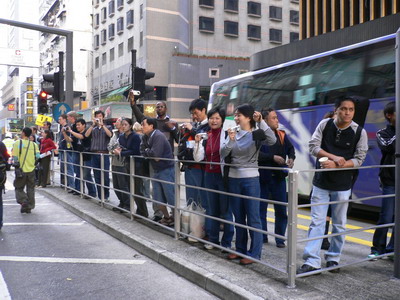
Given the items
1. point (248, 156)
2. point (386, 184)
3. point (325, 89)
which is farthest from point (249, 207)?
point (325, 89)

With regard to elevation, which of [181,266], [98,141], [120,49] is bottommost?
[181,266]

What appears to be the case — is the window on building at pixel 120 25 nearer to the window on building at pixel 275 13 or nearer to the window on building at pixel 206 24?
the window on building at pixel 206 24

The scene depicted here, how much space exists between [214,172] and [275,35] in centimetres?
4340

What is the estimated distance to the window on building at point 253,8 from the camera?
4416 cm

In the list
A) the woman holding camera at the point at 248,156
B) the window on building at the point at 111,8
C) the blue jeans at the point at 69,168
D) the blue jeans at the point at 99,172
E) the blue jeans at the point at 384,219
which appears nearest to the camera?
the woman holding camera at the point at 248,156

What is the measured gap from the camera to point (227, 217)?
5.24m

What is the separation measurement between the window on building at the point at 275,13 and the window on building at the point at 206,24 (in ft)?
24.0

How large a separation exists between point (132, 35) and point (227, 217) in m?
38.8

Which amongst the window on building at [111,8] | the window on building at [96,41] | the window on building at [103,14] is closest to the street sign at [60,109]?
the window on building at [111,8]

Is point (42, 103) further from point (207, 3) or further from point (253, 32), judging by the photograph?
point (253, 32)

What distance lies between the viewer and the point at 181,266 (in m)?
4.84

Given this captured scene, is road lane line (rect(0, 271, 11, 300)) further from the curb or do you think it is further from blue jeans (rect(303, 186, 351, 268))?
blue jeans (rect(303, 186, 351, 268))

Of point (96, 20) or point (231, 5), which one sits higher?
point (96, 20)

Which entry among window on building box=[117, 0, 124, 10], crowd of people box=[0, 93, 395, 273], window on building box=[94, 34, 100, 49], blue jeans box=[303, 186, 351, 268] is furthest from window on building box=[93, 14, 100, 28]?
blue jeans box=[303, 186, 351, 268]
